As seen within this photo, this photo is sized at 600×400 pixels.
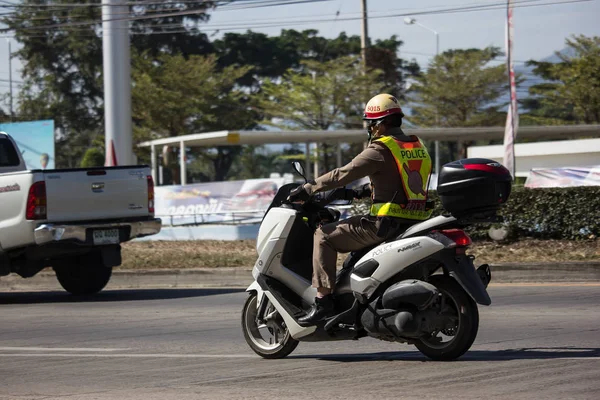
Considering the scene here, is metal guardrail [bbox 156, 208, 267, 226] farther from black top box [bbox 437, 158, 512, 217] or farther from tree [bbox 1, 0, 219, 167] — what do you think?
tree [bbox 1, 0, 219, 167]

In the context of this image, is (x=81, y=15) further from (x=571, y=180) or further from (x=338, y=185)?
(x=338, y=185)

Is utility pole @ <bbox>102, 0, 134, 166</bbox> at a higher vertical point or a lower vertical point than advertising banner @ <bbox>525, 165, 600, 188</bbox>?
higher

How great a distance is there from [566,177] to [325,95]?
2590cm

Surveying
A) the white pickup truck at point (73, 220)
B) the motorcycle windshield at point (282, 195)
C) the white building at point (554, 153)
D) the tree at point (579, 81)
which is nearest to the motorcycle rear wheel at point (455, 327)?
the motorcycle windshield at point (282, 195)

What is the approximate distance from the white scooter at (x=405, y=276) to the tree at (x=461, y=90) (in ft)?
164

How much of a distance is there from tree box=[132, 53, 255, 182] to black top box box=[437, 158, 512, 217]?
47372mm

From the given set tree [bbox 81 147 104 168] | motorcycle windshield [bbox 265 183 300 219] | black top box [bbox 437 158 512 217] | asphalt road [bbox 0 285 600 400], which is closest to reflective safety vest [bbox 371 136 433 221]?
black top box [bbox 437 158 512 217]

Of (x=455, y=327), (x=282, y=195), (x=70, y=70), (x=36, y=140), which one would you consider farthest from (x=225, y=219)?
(x=70, y=70)

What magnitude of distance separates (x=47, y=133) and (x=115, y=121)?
1494cm

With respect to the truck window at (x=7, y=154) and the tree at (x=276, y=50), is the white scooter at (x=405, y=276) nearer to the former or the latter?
the truck window at (x=7, y=154)

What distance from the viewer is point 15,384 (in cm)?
657

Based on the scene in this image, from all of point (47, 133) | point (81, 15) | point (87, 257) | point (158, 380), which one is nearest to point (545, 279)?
point (87, 257)

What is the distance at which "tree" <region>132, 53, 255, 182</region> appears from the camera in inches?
2189

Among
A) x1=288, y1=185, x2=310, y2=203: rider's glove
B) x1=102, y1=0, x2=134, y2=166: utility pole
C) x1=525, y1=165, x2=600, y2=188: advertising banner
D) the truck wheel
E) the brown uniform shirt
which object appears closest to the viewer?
the brown uniform shirt
